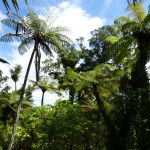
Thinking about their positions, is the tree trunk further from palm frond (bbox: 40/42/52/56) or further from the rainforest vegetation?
palm frond (bbox: 40/42/52/56)

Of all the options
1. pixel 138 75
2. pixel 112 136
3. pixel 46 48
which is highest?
pixel 46 48

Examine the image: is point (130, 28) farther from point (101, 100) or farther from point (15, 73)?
point (15, 73)

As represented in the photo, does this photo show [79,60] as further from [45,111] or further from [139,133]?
[139,133]

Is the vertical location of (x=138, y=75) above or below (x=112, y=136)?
above

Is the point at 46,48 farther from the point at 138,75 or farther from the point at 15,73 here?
the point at 15,73

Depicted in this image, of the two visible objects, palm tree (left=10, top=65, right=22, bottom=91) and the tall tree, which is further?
palm tree (left=10, top=65, right=22, bottom=91)

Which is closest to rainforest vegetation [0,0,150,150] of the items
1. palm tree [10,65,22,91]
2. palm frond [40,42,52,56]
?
palm frond [40,42,52,56]

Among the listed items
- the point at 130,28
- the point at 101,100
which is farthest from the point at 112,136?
the point at 130,28

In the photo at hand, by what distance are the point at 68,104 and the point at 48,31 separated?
18.8 feet

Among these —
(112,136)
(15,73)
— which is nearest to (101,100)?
(112,136)

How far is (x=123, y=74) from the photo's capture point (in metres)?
19.2

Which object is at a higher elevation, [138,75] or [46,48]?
[46,48]

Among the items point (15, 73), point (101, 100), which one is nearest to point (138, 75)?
A: point (101, 100)

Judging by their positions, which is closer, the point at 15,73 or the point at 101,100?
the point at 101,100
